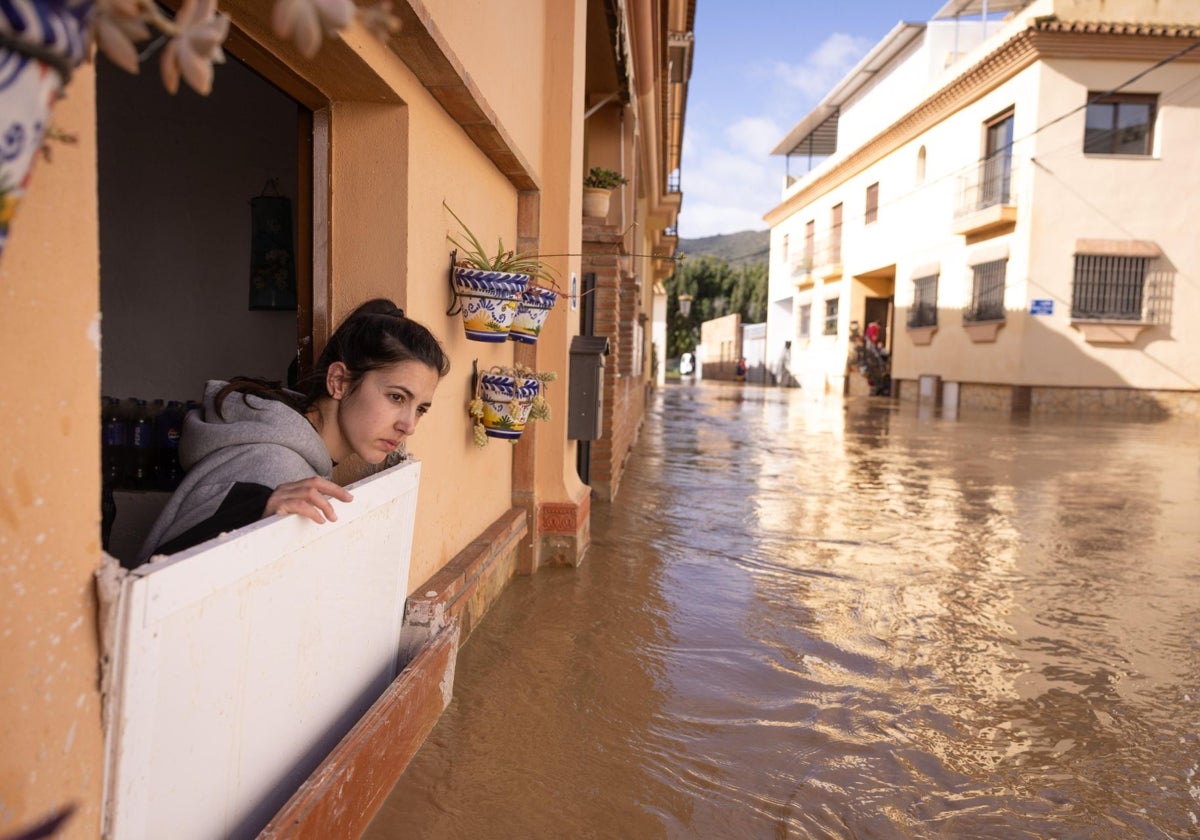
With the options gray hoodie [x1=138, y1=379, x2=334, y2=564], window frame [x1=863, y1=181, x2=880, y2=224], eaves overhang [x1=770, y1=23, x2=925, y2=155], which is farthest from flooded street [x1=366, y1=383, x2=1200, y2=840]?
eaves overhang [x1=770, y1=23, x2=925, y2=155]

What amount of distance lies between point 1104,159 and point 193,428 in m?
18.9

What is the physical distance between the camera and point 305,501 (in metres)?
1.56

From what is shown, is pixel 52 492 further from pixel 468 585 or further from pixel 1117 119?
pixel 1117 119

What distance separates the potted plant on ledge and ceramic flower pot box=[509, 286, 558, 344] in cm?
315

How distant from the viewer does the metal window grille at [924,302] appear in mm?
20891

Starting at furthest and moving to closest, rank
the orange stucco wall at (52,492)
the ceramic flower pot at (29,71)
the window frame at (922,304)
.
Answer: the window frame at (922,304)
the orange stucco wall at (52,492)
the ceramic flower pot at (29,71)

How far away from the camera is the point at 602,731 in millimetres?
2672

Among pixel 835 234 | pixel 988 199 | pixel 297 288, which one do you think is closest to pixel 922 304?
pixel 988 199

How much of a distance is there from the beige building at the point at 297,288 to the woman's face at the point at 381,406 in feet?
0.77

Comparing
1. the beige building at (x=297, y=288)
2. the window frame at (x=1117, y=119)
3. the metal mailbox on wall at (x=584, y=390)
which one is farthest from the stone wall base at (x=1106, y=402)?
the metal mailbox on wall at (x=584, y=390)

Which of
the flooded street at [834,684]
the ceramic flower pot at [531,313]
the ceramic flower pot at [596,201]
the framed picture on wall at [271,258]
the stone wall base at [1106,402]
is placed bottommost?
the flooded street at [834,684]

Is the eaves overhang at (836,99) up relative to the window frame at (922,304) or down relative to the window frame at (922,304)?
up

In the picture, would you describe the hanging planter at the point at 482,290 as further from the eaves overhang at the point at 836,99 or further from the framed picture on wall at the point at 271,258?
the eaves overhang at the point at 836,99

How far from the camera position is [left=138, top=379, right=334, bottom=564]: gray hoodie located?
1632mm
